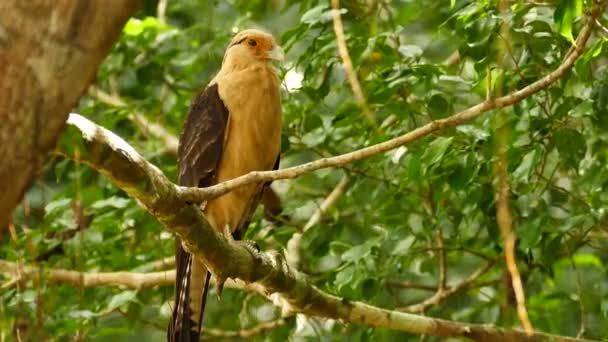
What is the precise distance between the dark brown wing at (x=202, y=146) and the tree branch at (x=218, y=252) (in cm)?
69

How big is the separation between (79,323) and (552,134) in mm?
2111

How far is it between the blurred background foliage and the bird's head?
0.40ft

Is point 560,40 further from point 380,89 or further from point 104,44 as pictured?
point 104,44

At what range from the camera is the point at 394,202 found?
4859mm

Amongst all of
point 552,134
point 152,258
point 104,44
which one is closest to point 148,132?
point 152,258

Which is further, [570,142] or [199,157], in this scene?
[199,157]

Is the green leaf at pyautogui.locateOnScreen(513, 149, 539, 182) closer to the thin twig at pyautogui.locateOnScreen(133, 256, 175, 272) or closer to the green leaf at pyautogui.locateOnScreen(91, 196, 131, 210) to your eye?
the green leaf at pyautogui.locateOnScreen(91, 196, 131, 210)

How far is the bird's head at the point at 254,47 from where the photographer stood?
5.31 meters

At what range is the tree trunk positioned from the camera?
148 centimetres

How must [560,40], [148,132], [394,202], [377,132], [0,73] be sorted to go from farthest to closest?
[148,132] < [394,202] < [377,132] < [560,40] < [0,73]

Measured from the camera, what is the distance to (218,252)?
389 cm

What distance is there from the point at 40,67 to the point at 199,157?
11.3 ft

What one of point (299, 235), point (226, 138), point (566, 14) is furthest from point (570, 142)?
point (299, 235)

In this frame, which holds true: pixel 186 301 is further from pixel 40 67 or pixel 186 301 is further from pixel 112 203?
pixel 40 67
